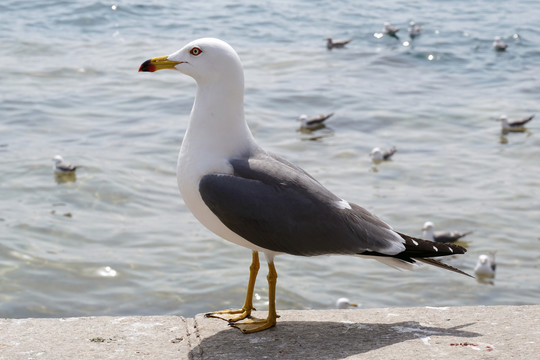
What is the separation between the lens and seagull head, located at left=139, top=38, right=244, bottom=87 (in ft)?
13.5

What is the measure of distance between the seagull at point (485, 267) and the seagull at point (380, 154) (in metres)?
2.95

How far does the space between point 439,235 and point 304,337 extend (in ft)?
18.1

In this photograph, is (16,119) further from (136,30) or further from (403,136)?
(136,30)

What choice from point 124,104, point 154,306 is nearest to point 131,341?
point 154,306

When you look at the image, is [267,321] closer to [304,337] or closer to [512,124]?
[304,337]

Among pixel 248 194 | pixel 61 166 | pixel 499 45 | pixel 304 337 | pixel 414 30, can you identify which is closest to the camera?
pixel 248 194

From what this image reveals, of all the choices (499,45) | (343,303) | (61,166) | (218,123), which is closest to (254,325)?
(218,123)

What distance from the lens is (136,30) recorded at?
19969mm

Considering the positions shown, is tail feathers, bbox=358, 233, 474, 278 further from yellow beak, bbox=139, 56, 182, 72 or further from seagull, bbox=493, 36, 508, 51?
seagull, bbox=493, 36, 508, 51

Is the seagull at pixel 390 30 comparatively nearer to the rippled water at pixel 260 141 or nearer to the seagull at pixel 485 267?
the rippled water at pixel 260 141

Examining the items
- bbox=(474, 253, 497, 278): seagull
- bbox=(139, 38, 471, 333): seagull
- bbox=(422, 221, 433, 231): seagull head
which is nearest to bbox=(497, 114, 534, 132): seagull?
bbox=(422, 221, 433, 231): seagull head

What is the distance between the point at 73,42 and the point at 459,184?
1014 cm

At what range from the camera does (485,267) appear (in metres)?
8.98

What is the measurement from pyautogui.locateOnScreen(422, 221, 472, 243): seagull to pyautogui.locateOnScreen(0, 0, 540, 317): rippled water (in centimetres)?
19
